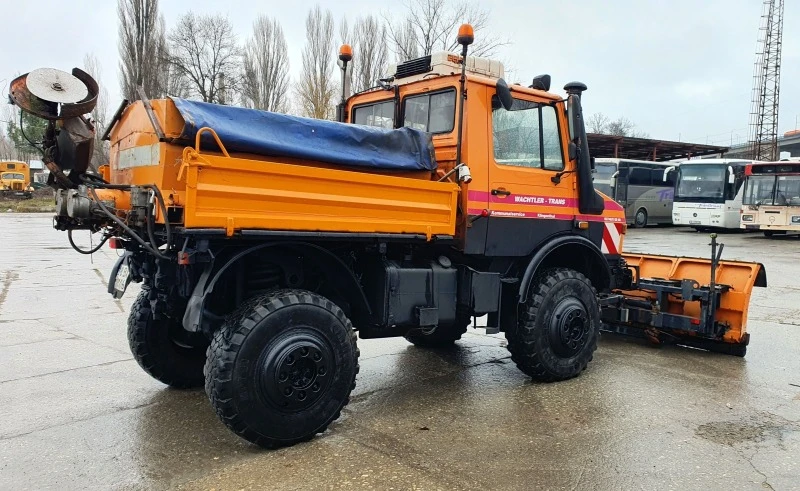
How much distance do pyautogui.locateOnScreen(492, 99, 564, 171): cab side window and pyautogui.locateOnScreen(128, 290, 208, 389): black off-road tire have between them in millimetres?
3010

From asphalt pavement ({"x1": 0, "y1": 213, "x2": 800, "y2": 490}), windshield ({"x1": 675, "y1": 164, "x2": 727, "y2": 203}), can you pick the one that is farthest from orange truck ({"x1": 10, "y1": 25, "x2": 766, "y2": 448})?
windshield ({"x1": 675, "y1": 164, "x2": 727, "y2": 203})

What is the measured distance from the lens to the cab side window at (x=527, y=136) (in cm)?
523

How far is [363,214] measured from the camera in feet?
14.2

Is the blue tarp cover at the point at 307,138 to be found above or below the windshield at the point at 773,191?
below

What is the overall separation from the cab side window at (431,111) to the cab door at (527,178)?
1.16 feet

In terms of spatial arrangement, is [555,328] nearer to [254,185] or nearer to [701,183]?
[254,185]

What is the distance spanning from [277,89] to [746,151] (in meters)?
59.9

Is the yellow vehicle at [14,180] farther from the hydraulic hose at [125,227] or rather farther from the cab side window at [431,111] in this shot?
the hydraulic hose at [125,227]

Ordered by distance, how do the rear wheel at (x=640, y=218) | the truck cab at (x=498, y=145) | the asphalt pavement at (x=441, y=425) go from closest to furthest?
the asphalt pavement at (x=441, y=425)
the truck cab at (x=498, y=145)
the rear wheel at (x=640, y=218)

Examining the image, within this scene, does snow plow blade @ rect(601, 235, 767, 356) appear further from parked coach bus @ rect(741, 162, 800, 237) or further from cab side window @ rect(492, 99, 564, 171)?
parked coach bus @ rect(741, 162, 800, 237)

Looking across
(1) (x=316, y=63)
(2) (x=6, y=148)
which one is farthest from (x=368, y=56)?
(2) (x=6, y=148)

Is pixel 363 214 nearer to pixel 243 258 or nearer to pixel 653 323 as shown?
pixel 243 258

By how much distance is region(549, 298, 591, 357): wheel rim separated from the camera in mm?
5418

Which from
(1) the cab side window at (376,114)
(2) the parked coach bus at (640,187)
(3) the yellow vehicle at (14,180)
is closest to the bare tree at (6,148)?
(3) the yellow vehicle at (14,180)
